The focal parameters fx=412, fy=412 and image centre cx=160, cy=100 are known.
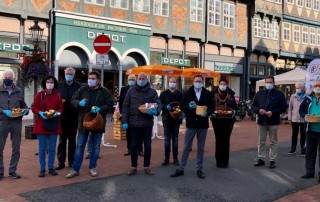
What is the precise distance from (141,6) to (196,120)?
52.7 ft

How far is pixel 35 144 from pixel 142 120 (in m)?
4.48

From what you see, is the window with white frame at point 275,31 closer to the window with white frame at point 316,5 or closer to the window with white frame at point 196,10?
the window with white frame at point 316,5

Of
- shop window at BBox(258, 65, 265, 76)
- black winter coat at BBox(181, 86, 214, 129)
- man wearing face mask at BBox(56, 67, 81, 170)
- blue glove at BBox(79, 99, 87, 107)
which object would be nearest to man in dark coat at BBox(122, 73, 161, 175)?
black winter coat at BBox(181, 86, 214, 129)

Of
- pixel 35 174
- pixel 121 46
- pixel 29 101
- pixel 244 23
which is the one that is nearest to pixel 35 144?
pixel 35 174

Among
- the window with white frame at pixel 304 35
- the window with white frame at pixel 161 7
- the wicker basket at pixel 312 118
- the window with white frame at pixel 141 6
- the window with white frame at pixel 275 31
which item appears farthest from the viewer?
the window with white frame at pixel 304 35

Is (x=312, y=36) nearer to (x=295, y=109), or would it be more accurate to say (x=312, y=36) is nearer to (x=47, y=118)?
(x=295, y=109)

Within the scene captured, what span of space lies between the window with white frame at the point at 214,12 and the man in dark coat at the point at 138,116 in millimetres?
19616

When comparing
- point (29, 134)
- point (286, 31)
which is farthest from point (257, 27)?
point (29, 134)

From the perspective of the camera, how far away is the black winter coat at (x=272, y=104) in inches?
317

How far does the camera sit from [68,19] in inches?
747

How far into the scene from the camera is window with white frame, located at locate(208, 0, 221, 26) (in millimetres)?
25875

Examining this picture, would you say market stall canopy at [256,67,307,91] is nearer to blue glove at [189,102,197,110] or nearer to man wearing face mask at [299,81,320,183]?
man wearing face mask at [299,81,320,183]

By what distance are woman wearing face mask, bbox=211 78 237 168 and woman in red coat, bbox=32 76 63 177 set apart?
9.74 ft

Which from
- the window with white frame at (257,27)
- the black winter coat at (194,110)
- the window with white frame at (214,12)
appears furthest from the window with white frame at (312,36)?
the black winter coat at (194,110)
